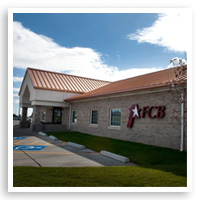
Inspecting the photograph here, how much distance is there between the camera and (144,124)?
35.3 ft

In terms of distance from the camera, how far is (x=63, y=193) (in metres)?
4.48

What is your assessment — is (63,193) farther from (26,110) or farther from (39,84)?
(26,110)

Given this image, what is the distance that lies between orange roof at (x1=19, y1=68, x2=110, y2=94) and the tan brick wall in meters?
4.86

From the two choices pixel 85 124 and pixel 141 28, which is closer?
pixel 141 28

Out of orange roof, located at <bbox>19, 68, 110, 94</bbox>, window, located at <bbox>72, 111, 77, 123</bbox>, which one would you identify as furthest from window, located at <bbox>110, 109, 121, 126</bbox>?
orange roof, located at <bbox>19, 68, 110, 94</bbox>

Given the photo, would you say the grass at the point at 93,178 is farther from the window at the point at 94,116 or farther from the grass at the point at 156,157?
the window at the point at 94,116

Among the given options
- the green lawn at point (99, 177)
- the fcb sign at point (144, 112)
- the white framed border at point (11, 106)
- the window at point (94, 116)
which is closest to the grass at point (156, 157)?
the green lawn at point (99, 177)

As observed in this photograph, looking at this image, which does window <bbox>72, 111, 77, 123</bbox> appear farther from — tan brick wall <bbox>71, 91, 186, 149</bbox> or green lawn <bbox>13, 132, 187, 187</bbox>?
green lawn <bbox>13, 132, 187, 187</bbox>

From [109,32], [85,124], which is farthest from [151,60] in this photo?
[85,124]

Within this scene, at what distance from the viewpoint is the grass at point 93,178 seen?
15.6 ft

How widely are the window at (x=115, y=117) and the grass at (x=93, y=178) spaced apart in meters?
7.08

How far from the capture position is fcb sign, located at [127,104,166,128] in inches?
390

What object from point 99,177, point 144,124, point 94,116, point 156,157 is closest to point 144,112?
point 144,124

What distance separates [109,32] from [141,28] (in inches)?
39.8
